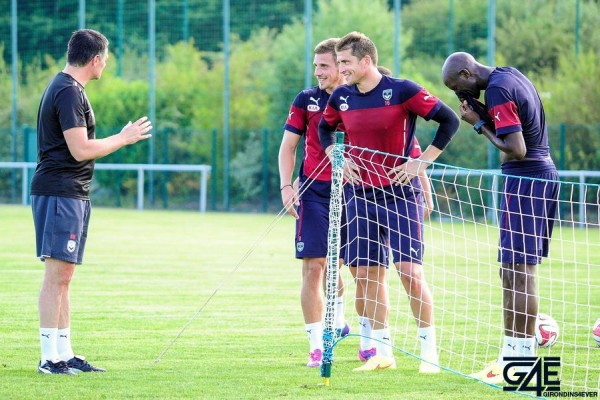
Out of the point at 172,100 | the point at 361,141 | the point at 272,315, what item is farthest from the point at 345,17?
the point at 361,141

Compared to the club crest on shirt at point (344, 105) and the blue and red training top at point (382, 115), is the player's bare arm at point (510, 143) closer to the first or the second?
the blue and red training top at point (382, 115)

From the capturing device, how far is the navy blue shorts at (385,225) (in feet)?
26.7

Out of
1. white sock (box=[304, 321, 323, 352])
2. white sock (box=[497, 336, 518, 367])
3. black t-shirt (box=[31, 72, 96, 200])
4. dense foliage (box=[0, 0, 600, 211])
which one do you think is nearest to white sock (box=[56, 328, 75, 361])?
black t-shirt (box=[31, 72, 96, 200])

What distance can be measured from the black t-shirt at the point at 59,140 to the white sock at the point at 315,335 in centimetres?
188

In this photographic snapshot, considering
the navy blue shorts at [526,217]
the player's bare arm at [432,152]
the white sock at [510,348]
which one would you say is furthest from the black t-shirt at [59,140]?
the white sock at [510,348]

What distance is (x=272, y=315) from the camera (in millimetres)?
11234

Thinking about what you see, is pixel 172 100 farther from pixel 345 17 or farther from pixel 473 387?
pixel 473 387

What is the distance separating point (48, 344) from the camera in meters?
7.85

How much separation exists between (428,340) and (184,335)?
2359 mm

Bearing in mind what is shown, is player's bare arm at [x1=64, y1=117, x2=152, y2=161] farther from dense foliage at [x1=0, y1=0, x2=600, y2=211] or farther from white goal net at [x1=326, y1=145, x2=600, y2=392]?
dense foliage at [x1=0, y1=0, x2=600, y2=211]

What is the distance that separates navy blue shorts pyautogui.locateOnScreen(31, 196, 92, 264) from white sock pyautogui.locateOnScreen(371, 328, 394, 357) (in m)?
2.08

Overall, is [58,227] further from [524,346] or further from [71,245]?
[524,346]

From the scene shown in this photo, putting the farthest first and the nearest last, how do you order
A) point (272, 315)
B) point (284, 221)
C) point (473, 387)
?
point (284, 221), point (272, 315), point (473, 387)

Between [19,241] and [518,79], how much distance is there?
540 inches
